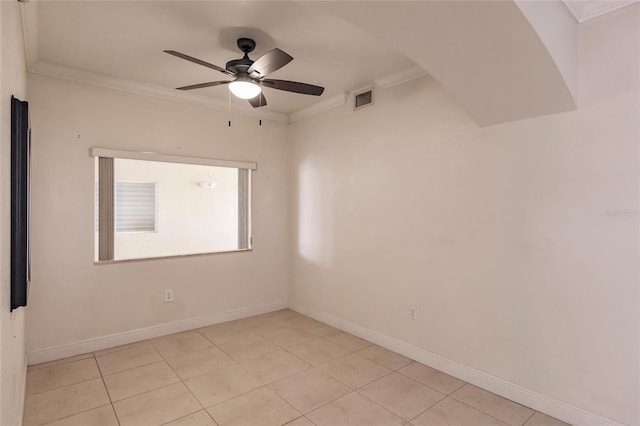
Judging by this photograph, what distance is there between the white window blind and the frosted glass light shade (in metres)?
2.02

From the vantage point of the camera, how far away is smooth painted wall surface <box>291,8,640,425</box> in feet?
6.87

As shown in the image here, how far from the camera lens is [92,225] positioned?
3.37 m

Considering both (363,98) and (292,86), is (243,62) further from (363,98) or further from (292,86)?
(363,98)

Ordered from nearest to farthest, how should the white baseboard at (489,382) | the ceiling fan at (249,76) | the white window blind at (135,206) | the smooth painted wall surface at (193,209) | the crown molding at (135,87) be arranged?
the white baseboard at (489,382)
the ceiling fan at (249,76)
the crown molding at (135,87)
the white window blind at (135,206)
the smooth painted wall surface at (193,209)

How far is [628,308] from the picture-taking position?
2051 millimetres

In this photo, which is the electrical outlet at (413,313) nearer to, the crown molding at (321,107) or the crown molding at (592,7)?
the crown molding at (321,107)

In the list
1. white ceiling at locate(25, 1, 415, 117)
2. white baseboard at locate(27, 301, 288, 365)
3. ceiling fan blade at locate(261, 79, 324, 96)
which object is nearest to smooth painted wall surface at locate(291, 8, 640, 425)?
white ceiling at locate(25, 1, 415, 117)

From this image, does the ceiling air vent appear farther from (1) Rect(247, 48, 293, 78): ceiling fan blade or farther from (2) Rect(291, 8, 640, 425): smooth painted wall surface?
(1) Rect(247, 48, 293, 78): ceiling fan blade

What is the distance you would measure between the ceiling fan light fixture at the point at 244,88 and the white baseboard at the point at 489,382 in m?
2.61

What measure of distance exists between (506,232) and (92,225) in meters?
3.70

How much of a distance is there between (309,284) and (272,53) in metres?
3.02

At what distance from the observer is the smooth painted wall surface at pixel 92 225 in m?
3.14

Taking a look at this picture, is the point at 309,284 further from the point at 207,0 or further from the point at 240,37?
the point at 207,0

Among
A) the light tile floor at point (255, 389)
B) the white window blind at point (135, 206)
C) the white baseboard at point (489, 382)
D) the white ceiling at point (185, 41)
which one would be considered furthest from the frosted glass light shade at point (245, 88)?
the white baseboard at point (489, 382)
